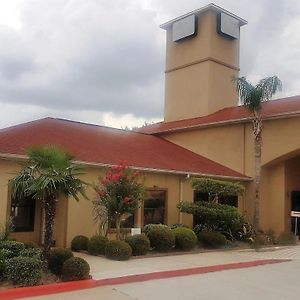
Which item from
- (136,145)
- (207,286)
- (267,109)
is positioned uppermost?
(267,109)

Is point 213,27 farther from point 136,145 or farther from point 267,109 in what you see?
point 136,145

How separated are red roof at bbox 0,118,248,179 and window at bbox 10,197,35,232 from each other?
1.82 metres

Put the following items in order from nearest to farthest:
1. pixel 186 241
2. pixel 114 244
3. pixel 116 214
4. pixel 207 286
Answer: pixel 207 286, pixel 114 244, pixel 116 214, pixel 186 241

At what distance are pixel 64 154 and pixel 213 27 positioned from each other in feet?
68.2

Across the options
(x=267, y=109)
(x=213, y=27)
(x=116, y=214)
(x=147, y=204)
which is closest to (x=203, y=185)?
(x=147, y=204)

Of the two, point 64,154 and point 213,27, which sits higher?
point 213,27

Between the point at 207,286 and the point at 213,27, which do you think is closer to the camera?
the point at 207,286

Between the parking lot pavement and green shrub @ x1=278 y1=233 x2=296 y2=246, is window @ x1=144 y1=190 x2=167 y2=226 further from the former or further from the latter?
green shrub @ x1=278 y1=233 x2=296 y2=246

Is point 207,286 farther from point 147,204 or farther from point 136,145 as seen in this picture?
point 136,145

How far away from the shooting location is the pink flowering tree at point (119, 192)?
592 inches

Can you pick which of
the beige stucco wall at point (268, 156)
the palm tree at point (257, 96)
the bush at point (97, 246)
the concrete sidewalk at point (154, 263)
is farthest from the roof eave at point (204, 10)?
the bush at point (97, 246)

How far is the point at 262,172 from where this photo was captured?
23.5 meters

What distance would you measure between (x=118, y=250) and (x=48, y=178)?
401 cm

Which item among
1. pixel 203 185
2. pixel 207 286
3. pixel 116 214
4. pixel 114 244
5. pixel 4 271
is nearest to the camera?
pixel 4 271
